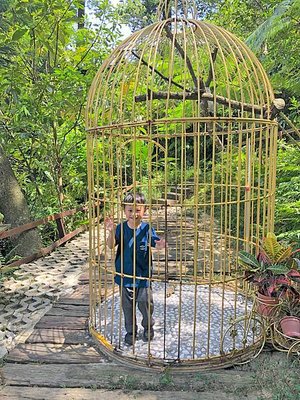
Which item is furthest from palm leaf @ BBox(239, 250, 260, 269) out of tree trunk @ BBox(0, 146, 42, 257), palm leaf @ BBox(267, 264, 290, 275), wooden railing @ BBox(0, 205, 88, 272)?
tree trunk @ BBox(0, 146, 42, 257)

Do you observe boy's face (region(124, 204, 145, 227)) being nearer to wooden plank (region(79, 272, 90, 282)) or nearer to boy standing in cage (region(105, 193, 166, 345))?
boy standing in cage (region(105, 193, 166, 345))

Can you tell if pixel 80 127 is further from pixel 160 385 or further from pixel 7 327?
pixel 160 385

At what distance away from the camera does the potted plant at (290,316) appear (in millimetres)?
2557

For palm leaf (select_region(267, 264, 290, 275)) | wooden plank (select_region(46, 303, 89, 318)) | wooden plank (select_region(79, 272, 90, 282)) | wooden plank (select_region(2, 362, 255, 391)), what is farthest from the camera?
wooden plank (select_region(79, 272, 90, 282))

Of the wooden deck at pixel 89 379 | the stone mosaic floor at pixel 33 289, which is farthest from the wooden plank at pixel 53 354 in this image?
the stone mosaic floor at pixel 33 289

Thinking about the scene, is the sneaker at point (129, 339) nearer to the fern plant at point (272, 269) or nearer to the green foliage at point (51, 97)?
the fern plant at point (272, 269)

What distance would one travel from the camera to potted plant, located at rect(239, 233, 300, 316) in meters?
2.51

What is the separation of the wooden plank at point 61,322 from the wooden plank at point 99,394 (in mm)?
832

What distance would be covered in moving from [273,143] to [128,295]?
156cm

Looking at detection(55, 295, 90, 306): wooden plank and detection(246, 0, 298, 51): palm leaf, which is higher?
detection(246, 0, 298, 51): palm leaf

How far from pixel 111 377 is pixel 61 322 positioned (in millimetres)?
958

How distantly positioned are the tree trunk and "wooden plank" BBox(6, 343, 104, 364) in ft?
8.61

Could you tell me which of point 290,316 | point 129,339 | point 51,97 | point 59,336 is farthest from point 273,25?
point 59,336

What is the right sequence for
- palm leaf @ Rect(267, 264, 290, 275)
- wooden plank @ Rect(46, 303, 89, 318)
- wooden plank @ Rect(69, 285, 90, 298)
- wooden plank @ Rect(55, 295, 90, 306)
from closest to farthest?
palm leaf @ Rect(267, 264, 290, 275) → wooden plank @ Rect(46, 303, 89, 318) → wooden plank @ Rect(55, 295, 90, 306) → wooden plank @ Rect(69, 285, 90, 298)
